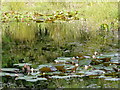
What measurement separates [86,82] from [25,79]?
2.32ft

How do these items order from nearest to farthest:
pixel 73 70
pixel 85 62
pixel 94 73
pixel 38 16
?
1. pixel 94 73
2. pixel 73 70
3. pixel 85 62
4. pixel 38 16

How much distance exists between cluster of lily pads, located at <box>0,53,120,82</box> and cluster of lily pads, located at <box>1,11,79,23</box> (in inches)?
229

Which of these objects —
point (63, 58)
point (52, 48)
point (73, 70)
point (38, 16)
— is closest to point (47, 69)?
point (73, 70)

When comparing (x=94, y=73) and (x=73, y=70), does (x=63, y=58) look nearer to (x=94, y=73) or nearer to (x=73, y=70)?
(x=73, y=70)

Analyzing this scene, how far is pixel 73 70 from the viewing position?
11.8 feet

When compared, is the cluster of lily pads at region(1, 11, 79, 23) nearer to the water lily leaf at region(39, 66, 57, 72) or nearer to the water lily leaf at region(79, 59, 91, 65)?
the water lily leaf at region(79, 59, 91, 65)

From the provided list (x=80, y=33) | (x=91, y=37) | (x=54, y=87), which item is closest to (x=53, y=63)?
(x=54, y=87)

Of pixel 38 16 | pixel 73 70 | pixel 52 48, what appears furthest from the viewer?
pixel 38 16

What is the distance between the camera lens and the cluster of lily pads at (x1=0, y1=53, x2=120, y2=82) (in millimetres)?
3441

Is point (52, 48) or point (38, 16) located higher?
point (38, 16)

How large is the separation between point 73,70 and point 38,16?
699 centimetres

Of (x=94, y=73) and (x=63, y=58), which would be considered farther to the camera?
(x=63, y=58)

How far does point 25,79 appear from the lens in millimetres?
3365

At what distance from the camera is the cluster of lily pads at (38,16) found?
9.84m
